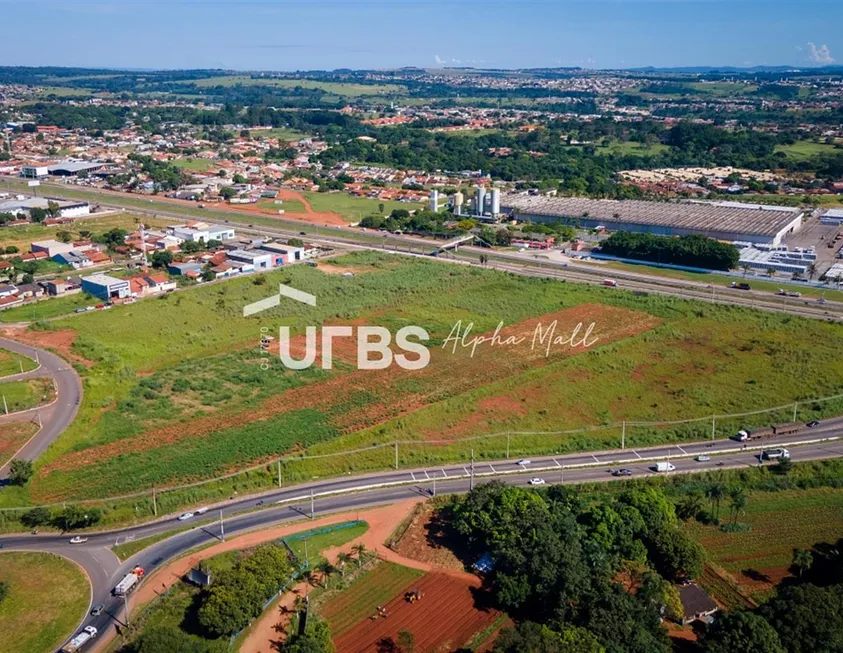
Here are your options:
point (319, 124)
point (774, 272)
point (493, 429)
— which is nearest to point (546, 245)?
point (774, 272)

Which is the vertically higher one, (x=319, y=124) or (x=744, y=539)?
(x=319, y=124)

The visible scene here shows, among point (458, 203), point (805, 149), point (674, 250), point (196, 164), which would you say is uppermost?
point (805, 149)

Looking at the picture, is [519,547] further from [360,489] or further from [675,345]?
[675,345]

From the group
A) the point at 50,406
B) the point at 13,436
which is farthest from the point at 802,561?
the point at 50,406

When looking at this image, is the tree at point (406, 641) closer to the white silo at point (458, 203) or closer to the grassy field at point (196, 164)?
the white silo at point (458, 203)

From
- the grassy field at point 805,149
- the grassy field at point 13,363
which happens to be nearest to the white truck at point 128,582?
the grassy field at point 13,363

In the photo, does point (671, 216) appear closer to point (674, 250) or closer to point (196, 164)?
point (674, 250)
